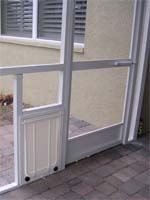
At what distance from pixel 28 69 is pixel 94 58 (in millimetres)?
943

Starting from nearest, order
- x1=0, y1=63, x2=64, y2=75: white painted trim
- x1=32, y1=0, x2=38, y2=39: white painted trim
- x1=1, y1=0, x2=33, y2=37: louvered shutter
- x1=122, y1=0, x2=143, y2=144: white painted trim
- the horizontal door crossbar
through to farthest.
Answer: x1=0, y1=63, x2=64, y2=75: white painted trim, x1=1, y1=0, x2=33, y2=37: louvered shutter, x1=32, y1=0, x2=38, y2=39: white painted trim, the horizontal door crossbar, x1=122, y1=0, x2=143, y2=144: white painted trim

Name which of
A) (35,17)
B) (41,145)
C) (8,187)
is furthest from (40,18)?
(8,187)

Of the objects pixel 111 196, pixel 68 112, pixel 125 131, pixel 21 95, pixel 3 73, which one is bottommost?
pixel 111 196

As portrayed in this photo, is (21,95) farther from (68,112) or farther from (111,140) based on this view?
(111,140)

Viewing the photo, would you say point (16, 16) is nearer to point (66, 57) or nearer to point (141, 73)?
point (66, 57)

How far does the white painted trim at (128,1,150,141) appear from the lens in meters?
2.74

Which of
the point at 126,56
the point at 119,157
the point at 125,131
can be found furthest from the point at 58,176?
the point at 126,56

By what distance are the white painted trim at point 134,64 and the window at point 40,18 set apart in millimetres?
575

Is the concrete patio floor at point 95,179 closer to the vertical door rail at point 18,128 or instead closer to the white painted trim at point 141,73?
the vertical door rail at point 18,128

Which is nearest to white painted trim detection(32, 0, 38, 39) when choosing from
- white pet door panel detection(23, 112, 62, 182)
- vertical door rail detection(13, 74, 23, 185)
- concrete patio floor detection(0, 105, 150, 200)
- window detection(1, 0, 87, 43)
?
window detection(1, 0, 87, 43)

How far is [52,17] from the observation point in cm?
229

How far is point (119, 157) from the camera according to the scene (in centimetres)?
279

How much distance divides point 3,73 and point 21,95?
0.23 meters

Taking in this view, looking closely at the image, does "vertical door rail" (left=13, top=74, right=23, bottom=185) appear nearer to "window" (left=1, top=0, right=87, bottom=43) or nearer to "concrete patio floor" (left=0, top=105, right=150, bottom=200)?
"concrete patio floor" (left=0, top=105, right=150, bottom=200)
